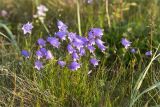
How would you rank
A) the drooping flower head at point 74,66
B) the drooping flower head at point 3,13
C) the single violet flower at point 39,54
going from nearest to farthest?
the drooping flower head at point 74,66 → the single violet flower at point 39,54 → the drooping flower head at point 3,13

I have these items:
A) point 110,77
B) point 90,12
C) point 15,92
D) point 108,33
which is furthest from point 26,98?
point 90,12

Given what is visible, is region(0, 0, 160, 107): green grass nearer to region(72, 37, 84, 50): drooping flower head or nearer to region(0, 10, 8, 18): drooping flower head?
region(72, 37, 84, 50): drooping flower head

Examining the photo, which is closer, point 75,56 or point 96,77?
point 75,56

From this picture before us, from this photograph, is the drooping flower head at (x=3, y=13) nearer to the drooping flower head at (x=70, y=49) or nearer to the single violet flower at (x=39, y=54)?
the single violet flower at (x=39, y=54)

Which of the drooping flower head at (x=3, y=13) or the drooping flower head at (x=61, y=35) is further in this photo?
the drooping flower head at (x=3, y=13)

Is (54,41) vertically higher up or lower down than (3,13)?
lower down

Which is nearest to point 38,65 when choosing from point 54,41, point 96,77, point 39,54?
point 39,54

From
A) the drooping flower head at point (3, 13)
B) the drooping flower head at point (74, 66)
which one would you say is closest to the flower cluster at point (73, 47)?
the drooping flower head at point (74, 66)

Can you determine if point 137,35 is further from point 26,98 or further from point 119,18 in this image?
point 26,98

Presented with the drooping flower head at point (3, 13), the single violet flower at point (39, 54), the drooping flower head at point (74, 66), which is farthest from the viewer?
the drooping flower head at point (3, 13)

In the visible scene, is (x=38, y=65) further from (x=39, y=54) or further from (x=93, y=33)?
(x=93, y=33)

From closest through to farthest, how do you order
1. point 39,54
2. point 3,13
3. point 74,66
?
1. point 74,66
2. point 39,54
3. point 3,13
